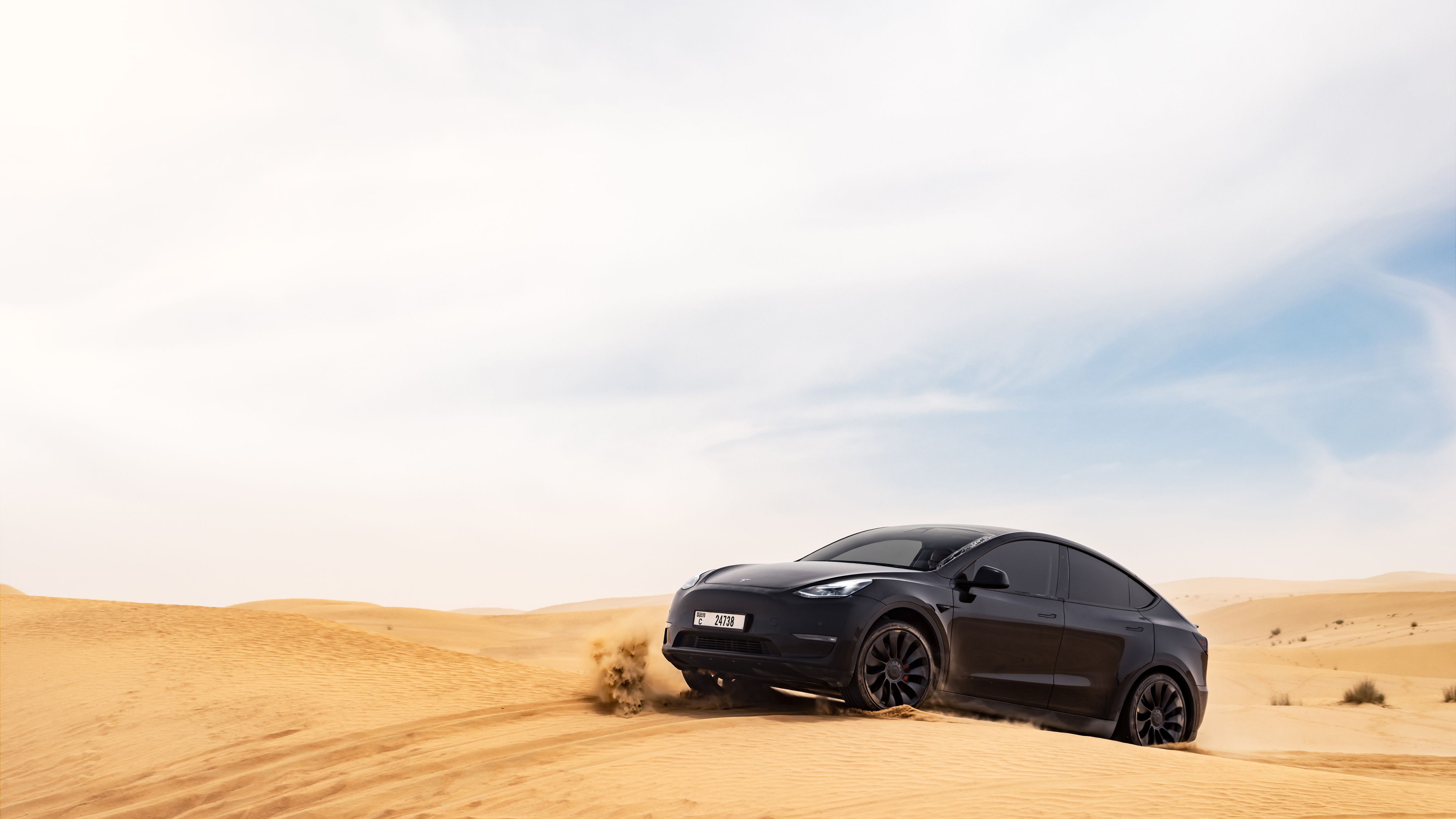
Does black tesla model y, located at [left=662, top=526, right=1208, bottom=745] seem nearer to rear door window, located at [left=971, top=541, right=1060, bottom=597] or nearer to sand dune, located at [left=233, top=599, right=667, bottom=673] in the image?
rear door window, located at [left=971, top=541, right=1060, bottom=597]

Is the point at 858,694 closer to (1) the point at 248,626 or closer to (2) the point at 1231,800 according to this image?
(2) the point at 1231,800

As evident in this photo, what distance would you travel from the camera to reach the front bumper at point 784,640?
6.93 meters

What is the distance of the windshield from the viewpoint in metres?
7.89

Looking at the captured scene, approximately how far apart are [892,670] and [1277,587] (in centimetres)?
13040

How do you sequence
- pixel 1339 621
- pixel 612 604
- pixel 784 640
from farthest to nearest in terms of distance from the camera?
1. pixel 612 604
2. pixel 1339 621
3. pixel 784 640

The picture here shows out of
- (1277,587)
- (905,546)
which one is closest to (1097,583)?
(905,546)

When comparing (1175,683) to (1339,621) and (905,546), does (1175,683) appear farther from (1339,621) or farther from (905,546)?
(1339,621)

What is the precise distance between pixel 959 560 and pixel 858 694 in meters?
1.38

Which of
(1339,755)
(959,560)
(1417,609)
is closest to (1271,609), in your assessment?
(1417,609)

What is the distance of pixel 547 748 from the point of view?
708 centimetres

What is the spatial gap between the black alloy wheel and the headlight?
2.80 metres

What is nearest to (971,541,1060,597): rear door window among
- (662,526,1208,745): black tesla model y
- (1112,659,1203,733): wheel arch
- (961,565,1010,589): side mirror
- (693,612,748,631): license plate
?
(662,526,1208,745): black tesla model y

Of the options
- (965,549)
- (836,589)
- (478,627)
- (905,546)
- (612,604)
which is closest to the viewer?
(836,589)

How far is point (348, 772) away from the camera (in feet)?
24.5
